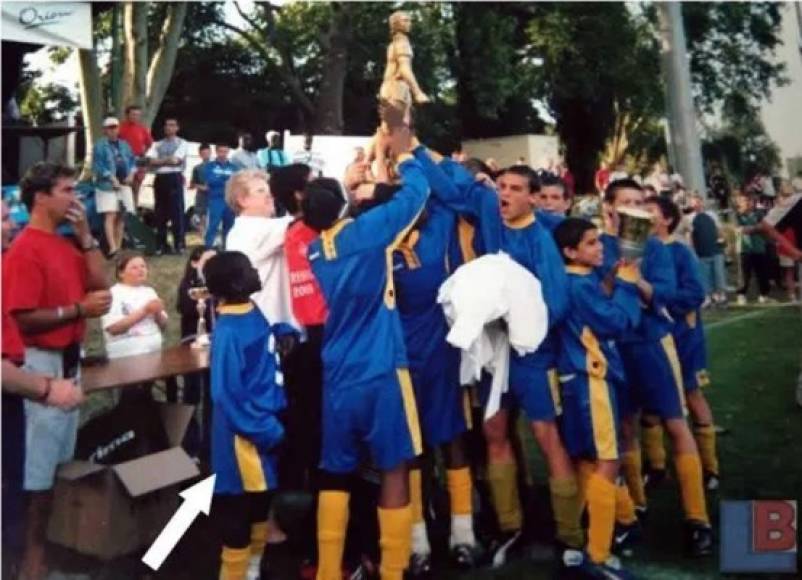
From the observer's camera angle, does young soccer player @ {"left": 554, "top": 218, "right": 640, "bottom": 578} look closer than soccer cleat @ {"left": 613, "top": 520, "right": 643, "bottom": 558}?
Yes

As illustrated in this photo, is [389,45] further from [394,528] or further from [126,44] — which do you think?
[394,528]

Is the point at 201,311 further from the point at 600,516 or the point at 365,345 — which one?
the point at 600,516

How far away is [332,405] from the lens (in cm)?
193

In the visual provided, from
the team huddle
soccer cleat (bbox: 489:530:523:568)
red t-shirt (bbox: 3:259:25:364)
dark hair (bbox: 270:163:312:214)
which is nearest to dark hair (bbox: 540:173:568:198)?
the team huddle

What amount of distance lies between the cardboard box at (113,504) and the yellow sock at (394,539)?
0.37 metres

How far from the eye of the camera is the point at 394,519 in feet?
6.40

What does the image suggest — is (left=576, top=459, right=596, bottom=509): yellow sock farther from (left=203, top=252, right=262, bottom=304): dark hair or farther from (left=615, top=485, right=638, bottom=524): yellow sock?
(left=203, top=252, right=262, bottom=304): dark hair

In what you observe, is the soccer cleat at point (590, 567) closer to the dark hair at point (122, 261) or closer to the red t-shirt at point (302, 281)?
the red t-shirt at point (302, 281)

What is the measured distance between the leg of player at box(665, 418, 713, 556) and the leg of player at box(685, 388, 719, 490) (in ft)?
0.19

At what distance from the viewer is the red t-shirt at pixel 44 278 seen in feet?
5.83

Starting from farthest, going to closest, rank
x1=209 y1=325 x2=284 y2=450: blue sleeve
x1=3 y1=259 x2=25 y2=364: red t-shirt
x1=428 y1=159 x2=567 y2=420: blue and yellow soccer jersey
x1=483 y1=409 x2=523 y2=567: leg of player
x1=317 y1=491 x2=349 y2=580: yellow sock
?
x1=483 y1=409 x2=523 y2=567: leg of player → x1=428 y1=159 x2=567 y2=420: blue and yellow soccer jersey → x1=317 y1=491 x2=349 y2=580: yellow sock → x1=209 y1=325 x2=284 y2=450: blue sleeve → x1=3 y1=259 x2=25 y2=364: red t-shirt

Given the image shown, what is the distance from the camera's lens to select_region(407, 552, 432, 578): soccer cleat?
6.91ft

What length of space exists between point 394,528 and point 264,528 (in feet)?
0.85

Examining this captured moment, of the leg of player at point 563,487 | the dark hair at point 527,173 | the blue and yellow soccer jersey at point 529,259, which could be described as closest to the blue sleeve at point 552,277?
the blue and yellow soccer jersey at point 529,259
